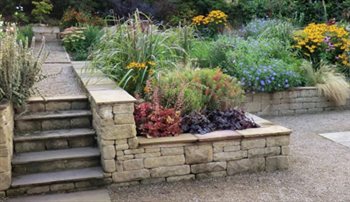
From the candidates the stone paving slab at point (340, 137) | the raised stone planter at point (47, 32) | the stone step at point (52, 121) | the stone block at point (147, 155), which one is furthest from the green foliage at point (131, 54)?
the raised stone planter at point (47, 32)

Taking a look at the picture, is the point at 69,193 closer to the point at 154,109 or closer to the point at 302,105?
the point at 154,109

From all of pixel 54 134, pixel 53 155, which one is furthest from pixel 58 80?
pixel 53 155

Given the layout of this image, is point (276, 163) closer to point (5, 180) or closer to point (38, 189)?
point (38, 189)

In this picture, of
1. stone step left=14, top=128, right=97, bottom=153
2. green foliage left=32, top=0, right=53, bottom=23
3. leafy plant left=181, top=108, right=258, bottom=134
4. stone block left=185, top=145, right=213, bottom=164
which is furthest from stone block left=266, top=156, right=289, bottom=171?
green foliage left=32, top=0, right=53, bottom=23

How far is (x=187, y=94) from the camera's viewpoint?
13.8ft

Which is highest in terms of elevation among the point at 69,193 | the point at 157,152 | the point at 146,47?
the point at 146,47

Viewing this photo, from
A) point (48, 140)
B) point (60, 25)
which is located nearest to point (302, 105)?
point (48, 140)

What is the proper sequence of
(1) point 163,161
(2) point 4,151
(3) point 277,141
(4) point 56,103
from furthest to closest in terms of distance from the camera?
(4) point 56,103, (3) point 277,141, (1) point 163,161, (2) point 4,151

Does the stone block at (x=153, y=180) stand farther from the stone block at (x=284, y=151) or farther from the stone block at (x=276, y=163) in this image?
the stone block at (x=284, y=151)

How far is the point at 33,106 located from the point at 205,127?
5.79ft

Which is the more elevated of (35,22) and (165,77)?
(35,22)

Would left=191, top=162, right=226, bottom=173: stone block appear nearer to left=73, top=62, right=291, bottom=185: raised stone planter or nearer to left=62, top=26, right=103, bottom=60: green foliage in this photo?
left=73, top=62, right=291, bottom=185: raised stone planter

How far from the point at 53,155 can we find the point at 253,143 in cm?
186

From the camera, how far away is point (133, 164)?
3.63 meters
